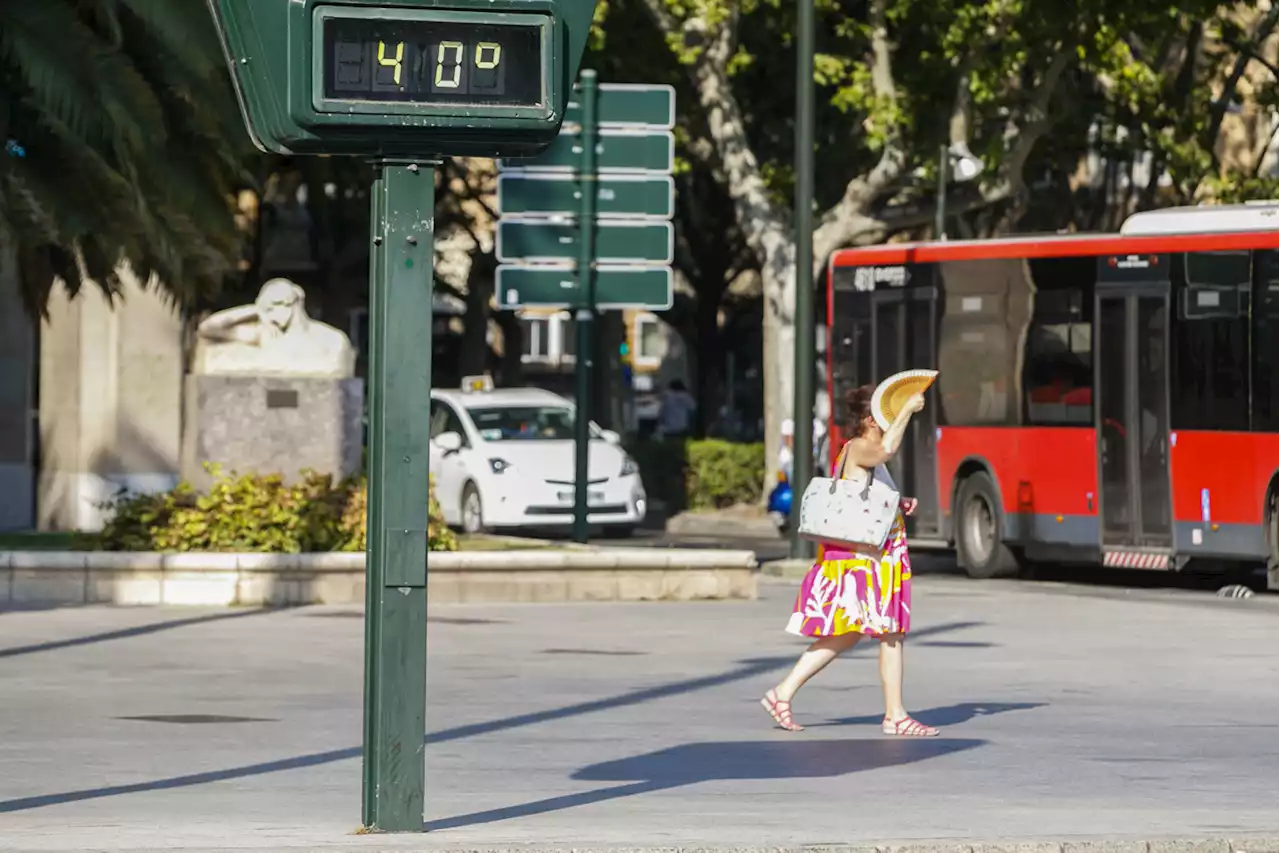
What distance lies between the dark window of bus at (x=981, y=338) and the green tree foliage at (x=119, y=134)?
6959 millimetres

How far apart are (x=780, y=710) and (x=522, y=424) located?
19.4 m

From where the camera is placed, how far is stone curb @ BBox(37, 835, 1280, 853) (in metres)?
8.77

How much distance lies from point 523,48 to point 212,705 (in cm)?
554

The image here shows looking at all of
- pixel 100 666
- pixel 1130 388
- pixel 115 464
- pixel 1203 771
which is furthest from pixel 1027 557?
pixel 1203 771

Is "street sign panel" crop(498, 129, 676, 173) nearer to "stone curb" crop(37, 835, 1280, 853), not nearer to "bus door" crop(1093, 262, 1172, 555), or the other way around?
"bus door" crop(1093, 262, 1172, 555)

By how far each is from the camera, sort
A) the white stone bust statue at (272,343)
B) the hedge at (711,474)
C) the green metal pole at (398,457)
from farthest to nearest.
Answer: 1. the hedge at (711,474)
2. the white stone bust statue at (272,343)
3. the green metal pole at (398,457)

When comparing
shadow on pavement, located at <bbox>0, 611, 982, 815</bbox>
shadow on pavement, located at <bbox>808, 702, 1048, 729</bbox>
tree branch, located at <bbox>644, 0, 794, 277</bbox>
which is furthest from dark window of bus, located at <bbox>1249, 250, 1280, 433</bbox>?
tree branch, located at <bbox>644, 0, 794, 277</bbox>

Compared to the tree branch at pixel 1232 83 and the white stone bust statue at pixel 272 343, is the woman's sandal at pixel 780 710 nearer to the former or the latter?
the white stone bust statue at pixel 272 343

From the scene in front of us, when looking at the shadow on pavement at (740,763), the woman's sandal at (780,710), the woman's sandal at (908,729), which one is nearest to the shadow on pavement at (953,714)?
the woman's sandal at (780,710)

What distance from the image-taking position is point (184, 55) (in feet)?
67.3

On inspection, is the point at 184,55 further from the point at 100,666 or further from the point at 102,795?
the point at 102,795

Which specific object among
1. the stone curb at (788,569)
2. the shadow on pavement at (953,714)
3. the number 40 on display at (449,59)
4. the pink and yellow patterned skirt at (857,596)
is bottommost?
the shadow on pavement at (953,714)

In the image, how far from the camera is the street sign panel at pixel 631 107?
24344 millimetres

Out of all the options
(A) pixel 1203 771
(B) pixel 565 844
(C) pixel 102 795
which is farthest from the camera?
(A) pixel 1203 771
